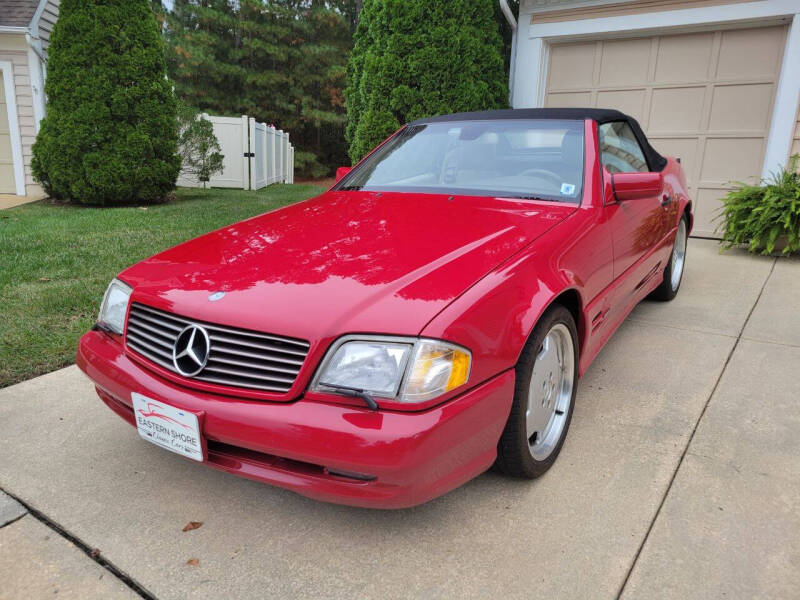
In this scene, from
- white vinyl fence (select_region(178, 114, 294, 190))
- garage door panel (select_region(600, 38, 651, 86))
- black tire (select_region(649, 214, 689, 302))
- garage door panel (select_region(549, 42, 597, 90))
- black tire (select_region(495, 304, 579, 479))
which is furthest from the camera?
white vinyl fence (select_region(178, 114, 294, 190))

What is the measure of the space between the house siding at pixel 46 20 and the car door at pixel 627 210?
10.5 m

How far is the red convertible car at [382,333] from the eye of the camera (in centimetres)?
170

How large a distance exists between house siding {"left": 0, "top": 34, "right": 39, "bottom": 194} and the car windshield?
8969 mm

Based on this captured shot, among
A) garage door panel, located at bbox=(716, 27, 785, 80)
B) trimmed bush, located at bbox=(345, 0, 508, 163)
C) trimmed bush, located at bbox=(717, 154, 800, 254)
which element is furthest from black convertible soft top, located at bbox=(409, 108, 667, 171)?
garage door panel, located at bbox=(716, 27, 785, 80)

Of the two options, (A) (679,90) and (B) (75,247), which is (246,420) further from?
(A) (679,90)

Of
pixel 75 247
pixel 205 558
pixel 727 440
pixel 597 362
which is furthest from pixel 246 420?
pixel 75 247

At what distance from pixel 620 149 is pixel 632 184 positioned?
2.31ft

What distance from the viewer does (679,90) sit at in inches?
283

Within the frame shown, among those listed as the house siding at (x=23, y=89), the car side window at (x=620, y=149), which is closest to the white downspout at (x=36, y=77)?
the house siding at (x=23, y=89)

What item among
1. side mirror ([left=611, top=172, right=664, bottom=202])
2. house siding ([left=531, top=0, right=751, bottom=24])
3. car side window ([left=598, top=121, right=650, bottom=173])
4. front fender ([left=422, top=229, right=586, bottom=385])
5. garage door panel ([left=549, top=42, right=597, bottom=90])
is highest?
house siding ([left=531, top=0, right=751, bottom=24])

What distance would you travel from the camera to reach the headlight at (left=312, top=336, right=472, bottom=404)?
1.68m

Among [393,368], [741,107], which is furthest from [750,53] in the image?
[393,368]

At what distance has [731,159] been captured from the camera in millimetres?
7086

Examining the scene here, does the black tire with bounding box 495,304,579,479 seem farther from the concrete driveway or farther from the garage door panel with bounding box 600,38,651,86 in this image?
the garage door panel with bounding box 600,38,651,86
